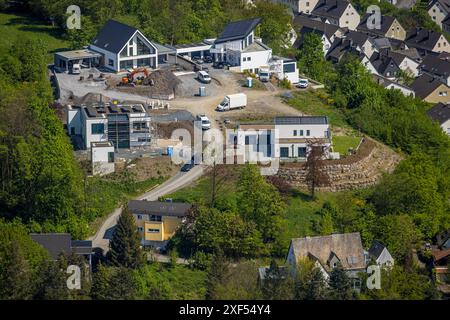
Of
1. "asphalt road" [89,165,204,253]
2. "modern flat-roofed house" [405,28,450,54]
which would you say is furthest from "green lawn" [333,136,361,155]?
"modern flat-roofed house" [405,28,450,54]

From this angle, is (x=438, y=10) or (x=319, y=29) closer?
(x=319, y=29)

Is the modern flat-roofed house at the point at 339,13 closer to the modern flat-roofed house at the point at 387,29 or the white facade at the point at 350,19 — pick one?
the white facade at the point at 350,19

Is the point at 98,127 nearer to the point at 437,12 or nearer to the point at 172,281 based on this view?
the point at 172,281

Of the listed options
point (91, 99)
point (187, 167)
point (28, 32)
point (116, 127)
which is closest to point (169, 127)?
point (116, 127)

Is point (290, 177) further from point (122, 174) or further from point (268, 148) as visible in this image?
point (122, 174)

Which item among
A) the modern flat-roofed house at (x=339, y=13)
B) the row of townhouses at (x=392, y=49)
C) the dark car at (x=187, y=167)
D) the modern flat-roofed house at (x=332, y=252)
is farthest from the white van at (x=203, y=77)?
the modern flat-roofed house at (x=339, y=13)

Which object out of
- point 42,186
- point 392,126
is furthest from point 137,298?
point 392,126

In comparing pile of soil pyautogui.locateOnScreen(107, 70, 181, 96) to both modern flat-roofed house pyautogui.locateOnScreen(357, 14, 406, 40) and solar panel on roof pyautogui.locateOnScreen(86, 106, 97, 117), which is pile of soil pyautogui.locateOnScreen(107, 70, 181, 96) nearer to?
solar panel on roof pyautogui.locateOnScreen(86, 106, 97, 117)
